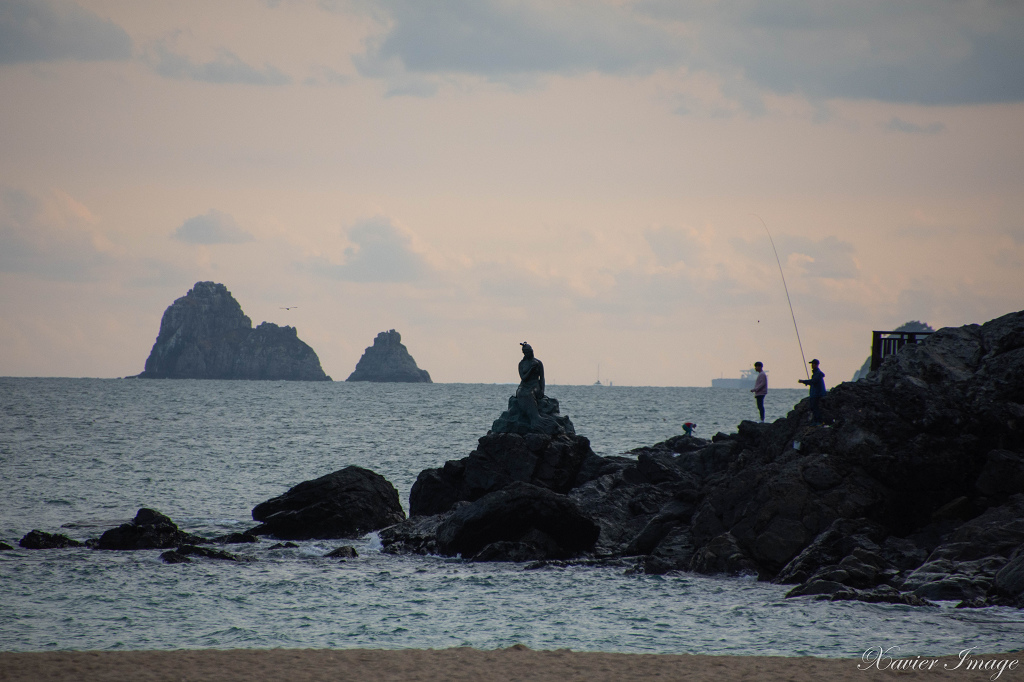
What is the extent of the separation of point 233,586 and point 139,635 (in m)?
3.62

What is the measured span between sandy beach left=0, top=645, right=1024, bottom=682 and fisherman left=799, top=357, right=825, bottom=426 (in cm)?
996

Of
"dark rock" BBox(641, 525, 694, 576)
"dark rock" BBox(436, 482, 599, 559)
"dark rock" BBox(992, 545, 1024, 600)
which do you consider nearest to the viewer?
"dark rock" BBox(992, 545, 1024, 600)

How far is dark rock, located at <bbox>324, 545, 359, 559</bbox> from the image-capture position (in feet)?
71.1

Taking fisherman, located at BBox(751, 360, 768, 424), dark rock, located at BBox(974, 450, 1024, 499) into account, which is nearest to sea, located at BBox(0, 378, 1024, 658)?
dark rock, located at BBox(974, 450, 1024, 499)

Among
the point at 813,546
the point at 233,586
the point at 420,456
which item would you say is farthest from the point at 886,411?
the point at 420,456

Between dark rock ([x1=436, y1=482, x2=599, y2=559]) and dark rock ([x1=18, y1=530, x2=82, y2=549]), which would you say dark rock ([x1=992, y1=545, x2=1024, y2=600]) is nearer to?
dark rock ([x1=436, y1=482, x2=599, y2=559])

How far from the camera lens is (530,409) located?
88.3 ft

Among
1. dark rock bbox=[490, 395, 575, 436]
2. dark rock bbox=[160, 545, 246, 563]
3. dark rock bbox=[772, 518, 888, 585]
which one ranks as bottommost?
dark rock bbox=[160, 545, 246, 563]

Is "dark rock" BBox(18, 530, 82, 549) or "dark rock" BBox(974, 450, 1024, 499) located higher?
"dark rock" BBox(974, 450, 1024, 499)

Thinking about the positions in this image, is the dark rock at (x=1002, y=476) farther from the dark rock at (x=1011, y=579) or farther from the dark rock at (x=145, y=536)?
the dark rock at (x=145, y=536)

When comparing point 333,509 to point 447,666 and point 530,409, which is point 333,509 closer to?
point 530,409

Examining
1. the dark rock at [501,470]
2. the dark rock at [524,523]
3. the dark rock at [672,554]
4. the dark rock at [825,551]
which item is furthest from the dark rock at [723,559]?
the dark rock at [501,470]

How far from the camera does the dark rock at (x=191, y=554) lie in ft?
66.4

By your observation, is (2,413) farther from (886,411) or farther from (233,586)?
(886,411)
